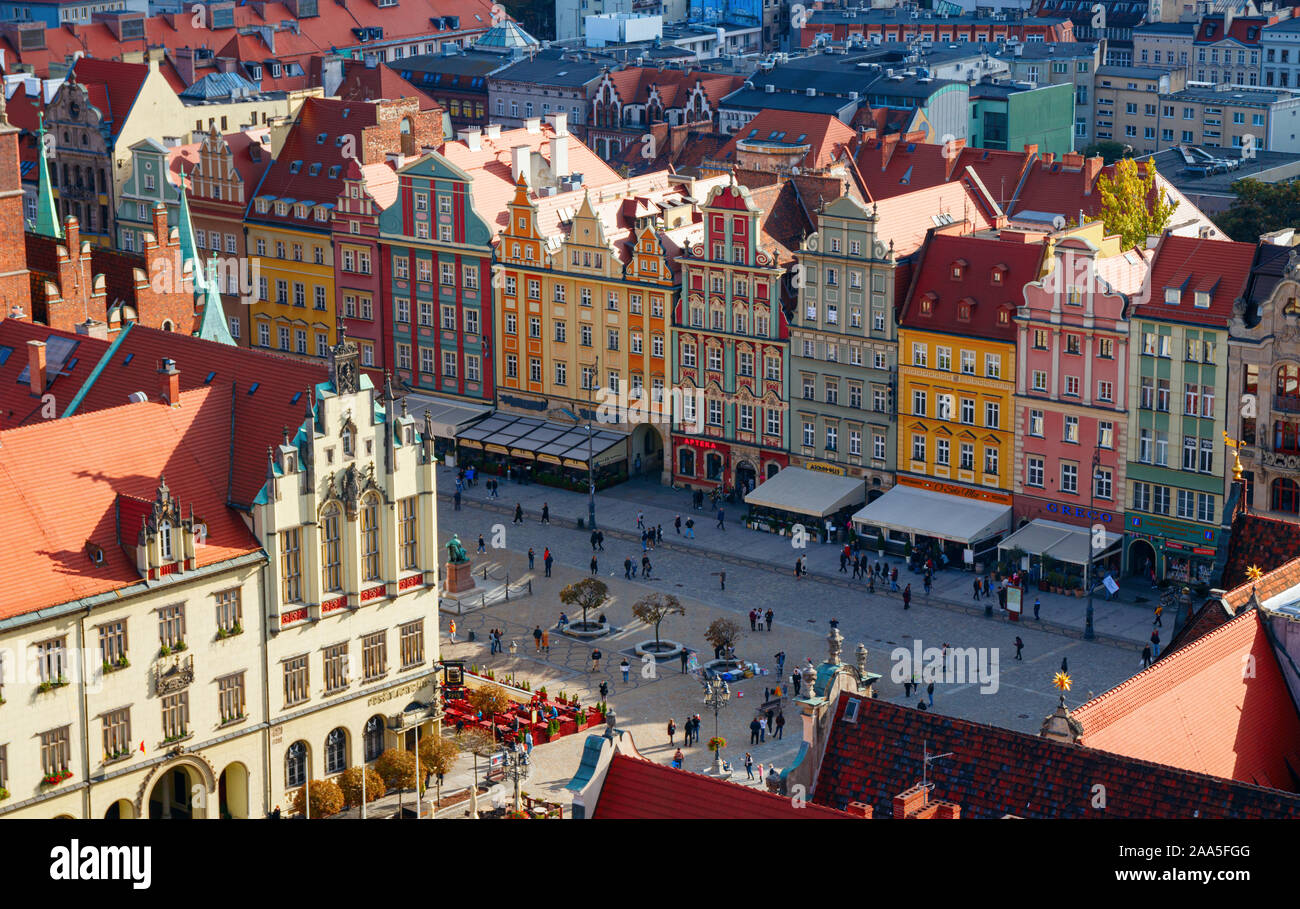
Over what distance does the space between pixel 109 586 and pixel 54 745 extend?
5.87 m

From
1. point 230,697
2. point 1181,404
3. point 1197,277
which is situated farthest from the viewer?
point 1181,404

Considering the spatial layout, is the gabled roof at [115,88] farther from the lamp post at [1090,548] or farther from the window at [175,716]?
the window at [175,716]

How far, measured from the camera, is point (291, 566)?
82.3m

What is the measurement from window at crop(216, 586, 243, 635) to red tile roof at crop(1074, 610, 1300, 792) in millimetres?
35218

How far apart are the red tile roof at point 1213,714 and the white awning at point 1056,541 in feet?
151

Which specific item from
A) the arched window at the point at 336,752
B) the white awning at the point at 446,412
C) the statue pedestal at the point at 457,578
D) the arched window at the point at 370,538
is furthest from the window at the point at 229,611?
the white awning at the point at 446,412

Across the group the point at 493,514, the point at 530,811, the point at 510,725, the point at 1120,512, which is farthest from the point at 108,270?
the point at 1120,512

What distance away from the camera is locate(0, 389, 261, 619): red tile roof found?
75.1 metres

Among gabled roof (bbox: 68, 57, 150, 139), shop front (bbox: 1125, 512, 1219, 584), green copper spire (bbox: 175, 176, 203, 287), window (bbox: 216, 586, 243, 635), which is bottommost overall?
shop front (bbox: 1125, 512, 1219, 584)

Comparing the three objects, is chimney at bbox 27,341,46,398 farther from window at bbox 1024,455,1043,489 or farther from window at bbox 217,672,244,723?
window at bbox 1024,455,1043,489

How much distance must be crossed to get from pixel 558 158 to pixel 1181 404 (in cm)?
5509

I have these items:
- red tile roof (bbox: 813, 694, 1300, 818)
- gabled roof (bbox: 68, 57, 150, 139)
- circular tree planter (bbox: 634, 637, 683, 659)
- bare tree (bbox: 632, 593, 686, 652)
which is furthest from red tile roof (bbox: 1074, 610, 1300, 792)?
gabled roof (bbox: 68, 57, 150, 139)

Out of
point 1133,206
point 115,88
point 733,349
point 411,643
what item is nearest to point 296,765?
point 411,643

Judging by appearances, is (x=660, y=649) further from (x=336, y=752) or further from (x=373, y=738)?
(x=336, y=752)
